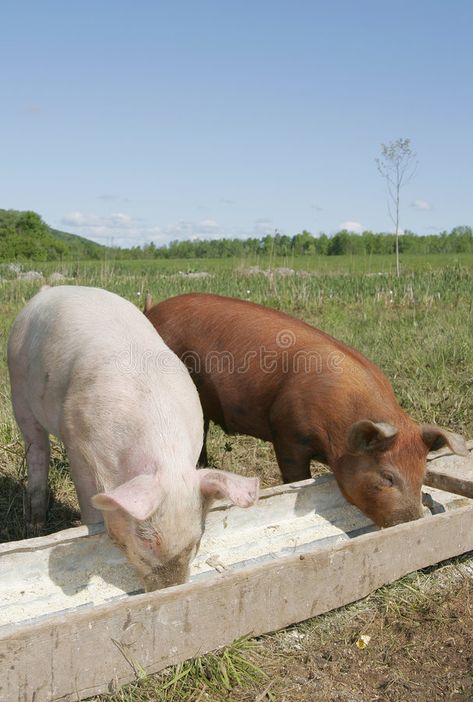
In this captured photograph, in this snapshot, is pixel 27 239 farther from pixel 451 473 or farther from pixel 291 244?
pixel 451 473

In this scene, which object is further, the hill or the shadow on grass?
the hill

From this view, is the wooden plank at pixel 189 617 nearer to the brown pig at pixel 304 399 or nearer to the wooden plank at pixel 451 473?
the brown pig at pixel 304 399

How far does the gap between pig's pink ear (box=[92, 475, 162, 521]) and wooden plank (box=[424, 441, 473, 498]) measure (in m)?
2.09

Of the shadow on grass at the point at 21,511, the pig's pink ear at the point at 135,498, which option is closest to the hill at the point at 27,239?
the shadow on grass at the point at 21,511

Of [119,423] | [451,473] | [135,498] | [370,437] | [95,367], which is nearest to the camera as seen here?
[135,498]

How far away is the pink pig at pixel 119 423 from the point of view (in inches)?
108

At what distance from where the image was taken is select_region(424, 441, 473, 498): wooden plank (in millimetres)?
4285

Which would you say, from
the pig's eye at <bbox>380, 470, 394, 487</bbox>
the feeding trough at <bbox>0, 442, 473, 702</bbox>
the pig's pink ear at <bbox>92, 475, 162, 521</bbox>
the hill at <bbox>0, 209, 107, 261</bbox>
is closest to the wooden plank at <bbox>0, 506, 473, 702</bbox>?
the feeding trough at <bbox>0, 442, 473, 702</bbox>

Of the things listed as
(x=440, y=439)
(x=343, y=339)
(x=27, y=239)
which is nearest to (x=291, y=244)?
(x=27, y=239)

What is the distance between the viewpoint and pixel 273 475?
5.43m

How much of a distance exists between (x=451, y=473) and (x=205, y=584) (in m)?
2.13

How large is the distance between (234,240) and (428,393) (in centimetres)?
6505

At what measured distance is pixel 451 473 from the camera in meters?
4.39

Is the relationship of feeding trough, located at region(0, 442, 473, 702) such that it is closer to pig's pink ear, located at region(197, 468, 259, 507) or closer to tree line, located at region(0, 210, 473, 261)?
pig's pink ear, located at region(197, 468, 259, 507)
